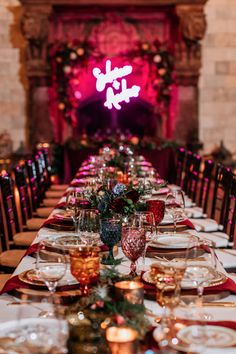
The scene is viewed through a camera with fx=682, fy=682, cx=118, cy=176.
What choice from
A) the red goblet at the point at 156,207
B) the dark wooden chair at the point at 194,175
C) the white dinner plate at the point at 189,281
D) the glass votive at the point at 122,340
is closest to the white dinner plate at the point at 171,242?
the red goblet at the point at 156,207

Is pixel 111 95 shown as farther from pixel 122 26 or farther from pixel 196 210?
pixel 122 26

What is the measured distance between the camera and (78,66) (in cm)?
1151

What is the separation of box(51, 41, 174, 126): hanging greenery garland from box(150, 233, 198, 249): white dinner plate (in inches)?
332

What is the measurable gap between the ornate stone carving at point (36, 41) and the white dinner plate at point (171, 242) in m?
8.50

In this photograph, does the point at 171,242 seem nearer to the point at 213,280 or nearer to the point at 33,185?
the point at 213,280

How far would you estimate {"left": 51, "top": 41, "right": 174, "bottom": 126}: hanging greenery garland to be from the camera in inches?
450

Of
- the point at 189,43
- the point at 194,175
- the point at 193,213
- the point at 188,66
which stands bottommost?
the point at 193,213

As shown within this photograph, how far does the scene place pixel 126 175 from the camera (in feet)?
16.5

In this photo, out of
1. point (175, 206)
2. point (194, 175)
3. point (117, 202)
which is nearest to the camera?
point (117, 202)

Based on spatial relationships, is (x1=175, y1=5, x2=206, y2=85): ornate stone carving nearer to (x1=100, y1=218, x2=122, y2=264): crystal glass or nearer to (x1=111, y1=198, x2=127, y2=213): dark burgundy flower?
(x1=111, y1=198, x2=127, y2=213): dark burgundy flower

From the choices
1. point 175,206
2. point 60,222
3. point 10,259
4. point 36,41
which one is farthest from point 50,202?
point 36,41

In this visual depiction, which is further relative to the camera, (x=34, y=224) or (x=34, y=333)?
(x=34, y=224)

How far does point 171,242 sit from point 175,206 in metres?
0.56

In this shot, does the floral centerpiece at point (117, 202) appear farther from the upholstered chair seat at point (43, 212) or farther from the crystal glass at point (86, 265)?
the upholstered chair seat at point (43, 212)
